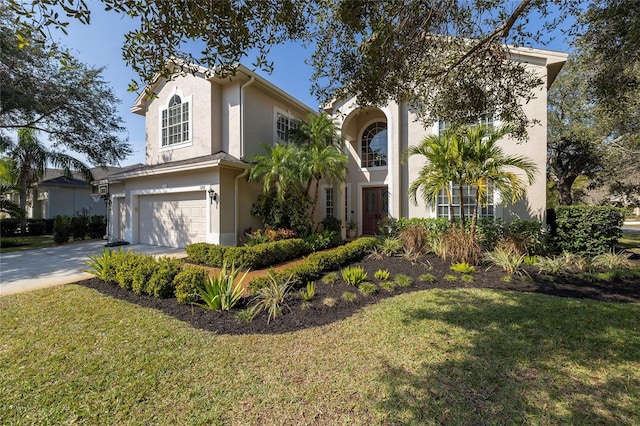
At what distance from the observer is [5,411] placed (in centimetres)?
271

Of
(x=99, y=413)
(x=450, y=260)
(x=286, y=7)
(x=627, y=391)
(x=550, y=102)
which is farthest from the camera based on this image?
(x=550, y=102)

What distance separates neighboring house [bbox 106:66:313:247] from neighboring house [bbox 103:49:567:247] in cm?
4

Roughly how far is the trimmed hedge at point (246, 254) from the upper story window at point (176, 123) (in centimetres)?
636

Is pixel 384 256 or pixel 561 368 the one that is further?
pixel 384 256

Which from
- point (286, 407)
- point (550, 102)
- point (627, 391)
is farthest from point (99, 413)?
point (550, 102)

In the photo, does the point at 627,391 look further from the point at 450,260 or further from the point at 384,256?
the point at 384,256

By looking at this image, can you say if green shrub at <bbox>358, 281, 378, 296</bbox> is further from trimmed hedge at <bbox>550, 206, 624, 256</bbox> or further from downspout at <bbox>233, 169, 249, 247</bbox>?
trimmed hedge at <bbox>550, 206, 624, 256</bbox>

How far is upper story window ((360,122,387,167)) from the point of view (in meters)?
14.7

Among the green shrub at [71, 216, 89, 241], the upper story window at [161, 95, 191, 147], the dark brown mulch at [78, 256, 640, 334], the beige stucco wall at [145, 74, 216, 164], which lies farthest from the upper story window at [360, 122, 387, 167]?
the green shrub at [71, 216, 89, 241]

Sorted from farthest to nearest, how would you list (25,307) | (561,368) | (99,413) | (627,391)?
(25,307)
(561,368)
(627,391)
(99,413)

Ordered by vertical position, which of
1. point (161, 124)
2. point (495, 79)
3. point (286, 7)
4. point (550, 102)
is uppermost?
point (550, 102)

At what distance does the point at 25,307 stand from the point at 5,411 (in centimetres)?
369

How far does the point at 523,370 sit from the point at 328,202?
13181 millimetres

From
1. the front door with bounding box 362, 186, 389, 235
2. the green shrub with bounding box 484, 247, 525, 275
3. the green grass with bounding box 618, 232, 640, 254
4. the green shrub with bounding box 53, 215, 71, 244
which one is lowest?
the green grass with bounding box 618, 232, 640, 254
